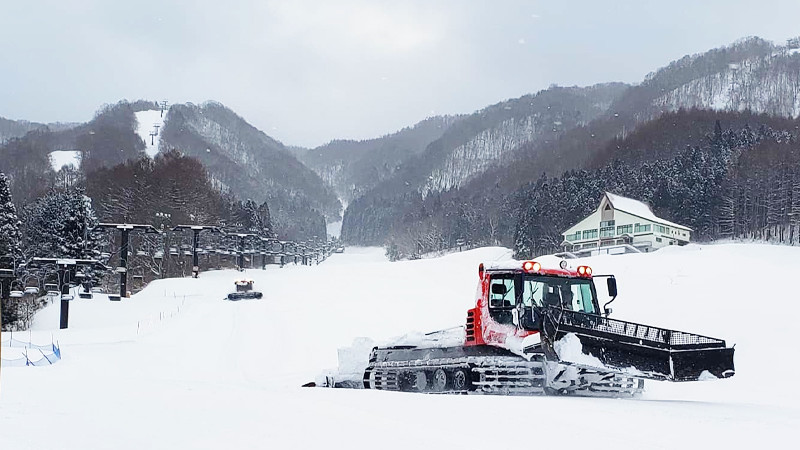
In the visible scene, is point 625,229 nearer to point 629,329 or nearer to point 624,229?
point 624,229

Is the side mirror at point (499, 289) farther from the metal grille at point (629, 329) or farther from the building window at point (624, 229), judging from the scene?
the building window at point (624, 229)

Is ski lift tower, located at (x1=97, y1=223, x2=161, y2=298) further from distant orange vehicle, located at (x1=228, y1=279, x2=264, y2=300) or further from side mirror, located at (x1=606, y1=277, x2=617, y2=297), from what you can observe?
side mirror, located at (x1=606, y1=277, x2=617, y2=297)

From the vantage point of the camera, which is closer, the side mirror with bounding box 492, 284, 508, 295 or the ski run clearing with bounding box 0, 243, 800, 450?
the ski run clearing with bounding box 0, 243, 800, 450

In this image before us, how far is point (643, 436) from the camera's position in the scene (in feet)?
26.4

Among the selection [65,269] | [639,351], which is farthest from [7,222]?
[639,351]

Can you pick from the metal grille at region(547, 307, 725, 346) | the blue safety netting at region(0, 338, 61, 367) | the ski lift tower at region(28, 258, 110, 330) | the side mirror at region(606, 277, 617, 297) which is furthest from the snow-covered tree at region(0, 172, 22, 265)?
the metal grille at region(547, 307, 725, 346)

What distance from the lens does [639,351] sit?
12.3 m

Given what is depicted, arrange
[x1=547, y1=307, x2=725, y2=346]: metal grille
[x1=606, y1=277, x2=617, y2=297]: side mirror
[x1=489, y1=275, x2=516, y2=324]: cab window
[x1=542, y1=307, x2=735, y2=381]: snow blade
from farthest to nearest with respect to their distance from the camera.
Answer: [x1=606, y1=277, x2=617, y2=297]: side mirror
[x1=489, y1=275, x2=516, y2=324]: cab window
[x1=547, y1=307, x2=725, y2=346]: metal grille
[x1=542, y1=307, x2=735, y2=381]: snow blade

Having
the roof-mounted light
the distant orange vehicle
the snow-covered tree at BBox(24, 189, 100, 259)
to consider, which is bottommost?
the distant orange vehicle

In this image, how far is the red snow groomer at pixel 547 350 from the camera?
40.4 feet

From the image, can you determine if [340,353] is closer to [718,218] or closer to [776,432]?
[776,432]

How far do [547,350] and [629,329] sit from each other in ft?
4.90

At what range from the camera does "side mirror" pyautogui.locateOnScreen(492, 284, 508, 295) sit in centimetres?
1425

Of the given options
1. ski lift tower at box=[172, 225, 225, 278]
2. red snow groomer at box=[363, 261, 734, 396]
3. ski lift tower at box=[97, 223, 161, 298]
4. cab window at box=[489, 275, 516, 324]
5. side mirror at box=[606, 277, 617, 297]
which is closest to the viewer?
red snow groomer at box=[363, 261, 734, 396]
